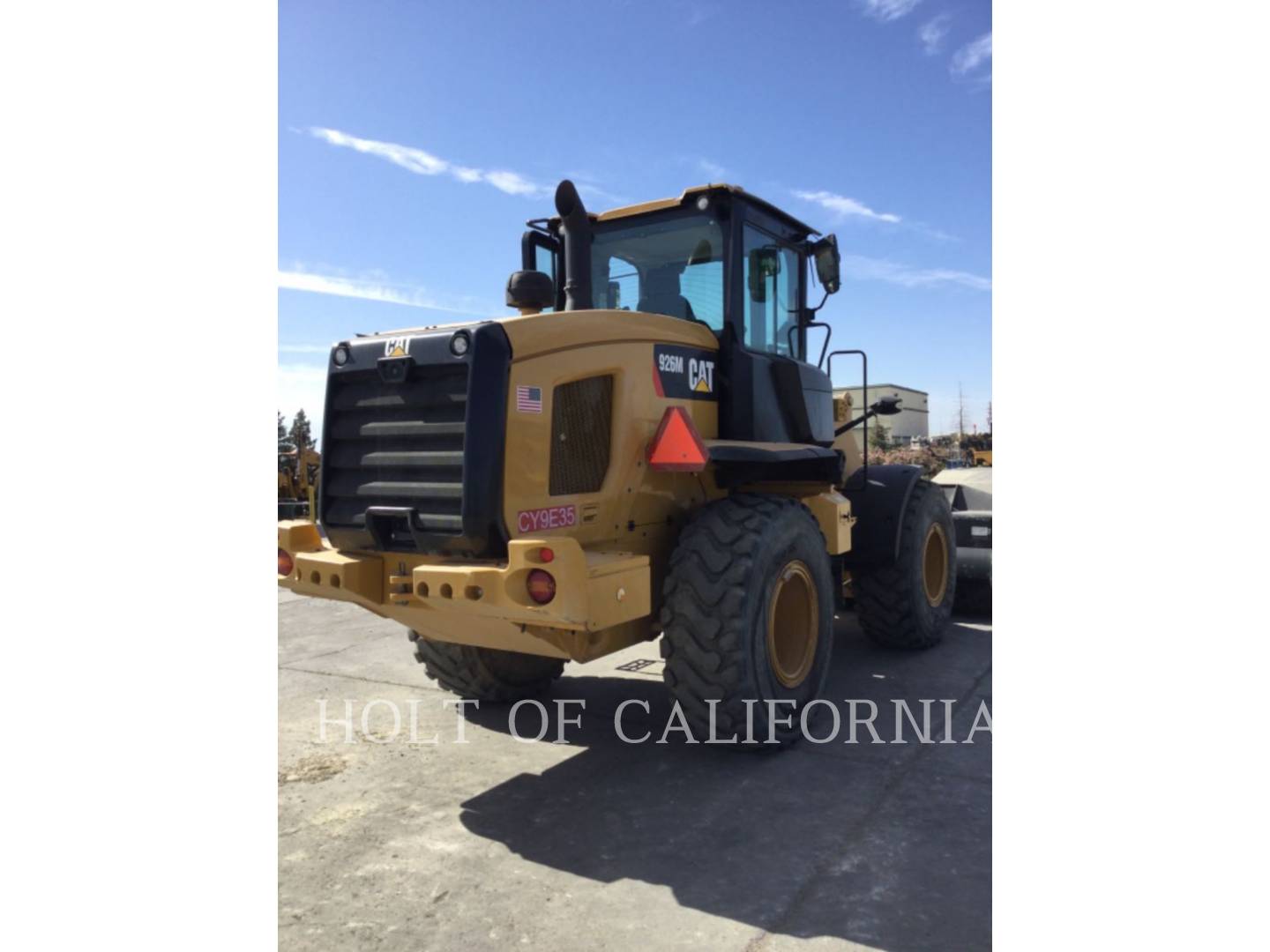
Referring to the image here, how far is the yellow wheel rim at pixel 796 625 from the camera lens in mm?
4871

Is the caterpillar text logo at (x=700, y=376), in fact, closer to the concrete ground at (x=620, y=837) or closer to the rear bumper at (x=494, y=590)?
the rear bumper at (x=494, y=590)

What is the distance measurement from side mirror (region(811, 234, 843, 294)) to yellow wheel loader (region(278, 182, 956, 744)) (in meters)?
0.01

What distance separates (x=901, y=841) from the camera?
3496mm

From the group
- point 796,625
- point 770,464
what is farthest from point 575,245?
point 796,625

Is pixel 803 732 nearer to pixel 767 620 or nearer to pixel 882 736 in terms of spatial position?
pixel 882 736

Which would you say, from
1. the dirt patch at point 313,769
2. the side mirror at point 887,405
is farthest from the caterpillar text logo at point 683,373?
the dirt patch at point 313,769

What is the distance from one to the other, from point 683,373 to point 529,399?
1197 mm

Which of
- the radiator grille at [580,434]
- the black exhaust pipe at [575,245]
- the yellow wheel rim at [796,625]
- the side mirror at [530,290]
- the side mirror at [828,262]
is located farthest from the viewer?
the side mirror at [828,262]

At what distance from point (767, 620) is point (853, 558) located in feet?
7.59

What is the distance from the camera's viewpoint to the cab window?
5344mm

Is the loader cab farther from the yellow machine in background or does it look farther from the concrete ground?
the yellow machine in background

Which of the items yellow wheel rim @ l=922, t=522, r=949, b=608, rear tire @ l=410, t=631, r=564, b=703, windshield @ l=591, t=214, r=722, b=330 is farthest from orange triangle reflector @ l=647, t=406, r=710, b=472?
yellow wheel rim @ l=922, t=522, r=949, b=608

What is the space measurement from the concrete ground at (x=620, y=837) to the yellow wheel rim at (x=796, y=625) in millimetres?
475

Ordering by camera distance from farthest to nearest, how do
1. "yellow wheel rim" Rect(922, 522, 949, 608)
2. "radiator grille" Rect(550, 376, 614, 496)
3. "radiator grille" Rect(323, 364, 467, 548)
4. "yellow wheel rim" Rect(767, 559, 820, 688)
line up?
"yellow wheel rim" Rect(922, 522, 949, 608) → "yellow wheel rim" Rect(767, 559, 820, 688) → "radiator grille" Rect(550, 376, 614, 496) → "radiator grille" Rect(323, 364, 467, 548)
